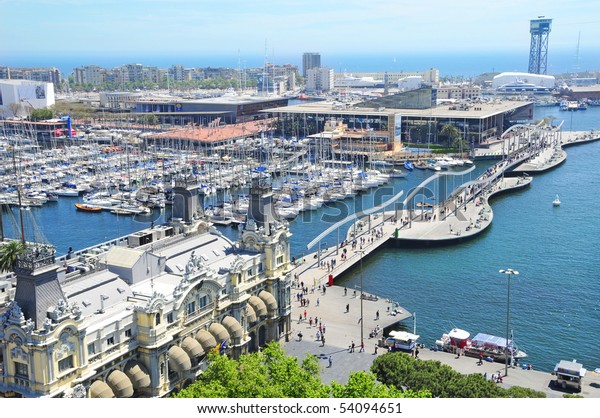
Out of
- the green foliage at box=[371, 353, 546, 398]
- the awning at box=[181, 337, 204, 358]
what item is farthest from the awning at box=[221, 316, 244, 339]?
the green foliage at box=[371, 353, 546, 398]

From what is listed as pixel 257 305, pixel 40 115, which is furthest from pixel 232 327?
pixel 40 115

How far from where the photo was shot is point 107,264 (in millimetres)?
38500

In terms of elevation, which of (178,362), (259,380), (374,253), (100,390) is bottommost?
(374,253)

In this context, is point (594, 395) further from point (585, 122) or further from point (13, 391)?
point (585, 122)

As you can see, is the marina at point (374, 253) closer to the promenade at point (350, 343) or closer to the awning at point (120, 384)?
the promenade at point (350, 343)

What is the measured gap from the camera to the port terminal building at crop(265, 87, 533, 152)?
131625 mm

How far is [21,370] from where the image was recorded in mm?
30094

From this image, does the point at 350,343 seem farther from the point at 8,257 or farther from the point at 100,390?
the point at 8,257

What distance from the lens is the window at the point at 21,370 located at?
29.9 meters

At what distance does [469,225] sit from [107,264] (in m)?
46.2

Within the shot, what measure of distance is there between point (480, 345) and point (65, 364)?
26127 mm

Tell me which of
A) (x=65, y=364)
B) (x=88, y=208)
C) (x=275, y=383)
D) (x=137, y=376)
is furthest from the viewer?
(x=88, y=208)

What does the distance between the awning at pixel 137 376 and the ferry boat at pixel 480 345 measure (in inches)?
793
